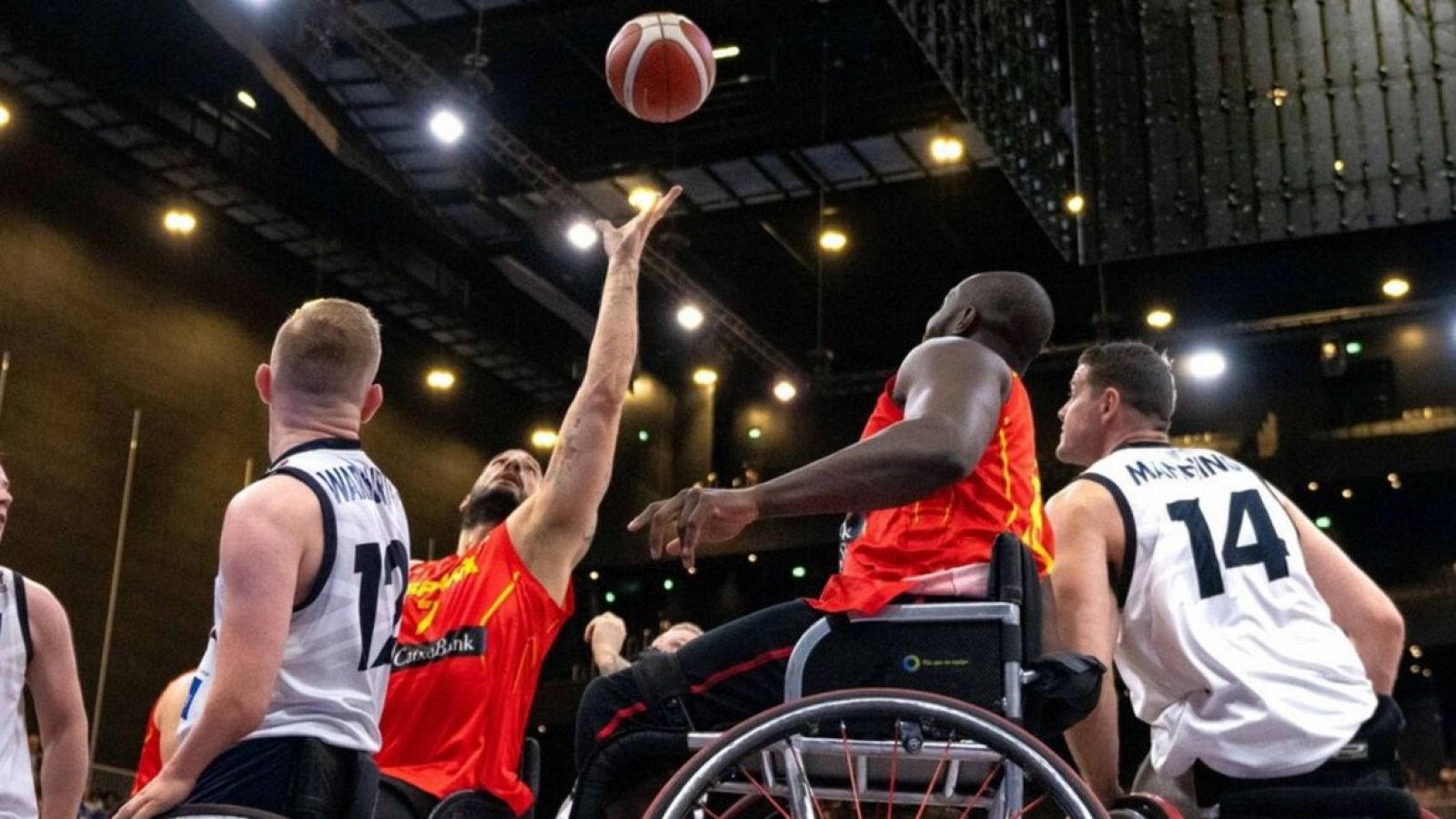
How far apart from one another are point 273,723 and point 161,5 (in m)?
14.5

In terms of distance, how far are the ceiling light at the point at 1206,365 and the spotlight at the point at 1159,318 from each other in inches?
23.3

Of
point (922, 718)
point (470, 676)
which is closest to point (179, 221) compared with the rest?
point (470, 676)

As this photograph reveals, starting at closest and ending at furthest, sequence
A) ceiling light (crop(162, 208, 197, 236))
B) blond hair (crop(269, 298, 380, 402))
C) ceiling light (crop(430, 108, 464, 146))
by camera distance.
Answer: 1. blond hair (crop(269, 298, 380, 402))
2. ceiling light (crop(430, 108, 464, 146))
3. ceiling light (crop(162, 208, 197, 236))

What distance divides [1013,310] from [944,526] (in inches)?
21.3

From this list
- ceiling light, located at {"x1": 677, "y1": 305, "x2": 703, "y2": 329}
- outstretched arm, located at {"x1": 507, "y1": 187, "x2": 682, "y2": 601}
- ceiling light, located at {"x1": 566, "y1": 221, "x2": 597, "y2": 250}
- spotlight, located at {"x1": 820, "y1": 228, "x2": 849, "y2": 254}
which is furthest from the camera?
spotlight, located at {"x1": 820, "y1": 228, "x2": 849, "y2": 254}

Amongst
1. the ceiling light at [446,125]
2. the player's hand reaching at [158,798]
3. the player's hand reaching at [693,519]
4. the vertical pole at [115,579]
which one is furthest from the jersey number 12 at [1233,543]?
the vertical pole at [115,579]

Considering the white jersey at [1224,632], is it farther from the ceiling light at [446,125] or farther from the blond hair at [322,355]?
the ceiling light at [446,125]

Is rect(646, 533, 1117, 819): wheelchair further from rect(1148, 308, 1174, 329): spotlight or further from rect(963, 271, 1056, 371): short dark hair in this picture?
rect(1148, 308, 1174, 329): spotlight

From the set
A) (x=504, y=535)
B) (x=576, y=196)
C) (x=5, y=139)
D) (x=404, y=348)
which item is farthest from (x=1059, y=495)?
(x=404, y=348)

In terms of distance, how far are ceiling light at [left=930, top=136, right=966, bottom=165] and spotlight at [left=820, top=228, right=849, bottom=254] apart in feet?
7.21

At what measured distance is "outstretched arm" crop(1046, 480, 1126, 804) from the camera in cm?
326

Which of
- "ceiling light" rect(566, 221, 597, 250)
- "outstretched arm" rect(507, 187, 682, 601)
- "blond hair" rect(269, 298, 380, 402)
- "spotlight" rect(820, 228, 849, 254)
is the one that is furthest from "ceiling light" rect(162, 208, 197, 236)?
"blond hair" rect(269, 298, 380, 402)

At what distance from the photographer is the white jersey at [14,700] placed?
374 cm

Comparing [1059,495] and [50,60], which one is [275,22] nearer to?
[50,60]
